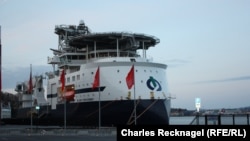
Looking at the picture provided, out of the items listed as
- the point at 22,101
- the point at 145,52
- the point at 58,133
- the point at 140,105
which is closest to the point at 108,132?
the point at 58,133

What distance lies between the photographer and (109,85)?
54.5 metres

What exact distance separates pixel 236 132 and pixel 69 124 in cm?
5348

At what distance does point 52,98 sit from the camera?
68.5m

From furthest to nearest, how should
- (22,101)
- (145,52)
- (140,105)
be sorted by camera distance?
(22,101)
(145,52)
(140,105)

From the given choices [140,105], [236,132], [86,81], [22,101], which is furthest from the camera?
[22,101]

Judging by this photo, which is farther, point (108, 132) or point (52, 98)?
point (52, 98)

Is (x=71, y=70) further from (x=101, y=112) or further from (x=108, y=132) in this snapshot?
(x=108, y=132)

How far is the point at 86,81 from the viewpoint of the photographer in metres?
56.8

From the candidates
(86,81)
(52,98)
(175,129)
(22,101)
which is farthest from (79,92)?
(175,129)

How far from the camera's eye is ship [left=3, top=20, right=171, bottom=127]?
53.4 metres

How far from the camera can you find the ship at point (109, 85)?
53406 millimetres

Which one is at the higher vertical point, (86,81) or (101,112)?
(86,81)

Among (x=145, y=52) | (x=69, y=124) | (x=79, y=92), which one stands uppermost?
(x=145, y=52)

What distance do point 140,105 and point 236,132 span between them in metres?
45.4
